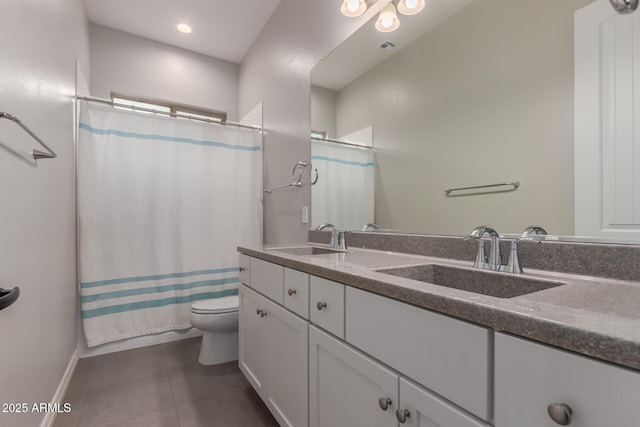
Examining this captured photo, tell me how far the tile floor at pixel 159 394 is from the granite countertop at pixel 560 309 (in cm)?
119

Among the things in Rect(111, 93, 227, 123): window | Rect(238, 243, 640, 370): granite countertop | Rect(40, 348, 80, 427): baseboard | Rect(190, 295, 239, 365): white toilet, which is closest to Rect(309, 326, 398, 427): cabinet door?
Rect(238, 243, 640, 370): granite countertop

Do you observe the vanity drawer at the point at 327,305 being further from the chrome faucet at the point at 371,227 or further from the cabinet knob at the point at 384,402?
the chrome faucet at the point at 371,227

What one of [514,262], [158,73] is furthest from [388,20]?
[158,73]

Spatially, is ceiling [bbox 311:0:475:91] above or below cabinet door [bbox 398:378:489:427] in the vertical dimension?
above

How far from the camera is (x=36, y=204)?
4.24 ft

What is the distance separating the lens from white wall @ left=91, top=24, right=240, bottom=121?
109 inches

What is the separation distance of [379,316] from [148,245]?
217cm

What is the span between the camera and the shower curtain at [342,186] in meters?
1.70

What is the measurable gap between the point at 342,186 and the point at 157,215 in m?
1.53

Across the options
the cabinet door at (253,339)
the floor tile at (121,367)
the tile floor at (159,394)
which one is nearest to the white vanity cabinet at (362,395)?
the cabinet door at (253,339)

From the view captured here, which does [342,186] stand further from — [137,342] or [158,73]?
[158,73]

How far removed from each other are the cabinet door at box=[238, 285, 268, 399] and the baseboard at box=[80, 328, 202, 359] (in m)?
1.01

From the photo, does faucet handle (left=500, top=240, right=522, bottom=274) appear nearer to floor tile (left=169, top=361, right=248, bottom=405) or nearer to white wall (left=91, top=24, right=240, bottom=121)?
floor tile (left=169, top=361, right=248, bottom=405)

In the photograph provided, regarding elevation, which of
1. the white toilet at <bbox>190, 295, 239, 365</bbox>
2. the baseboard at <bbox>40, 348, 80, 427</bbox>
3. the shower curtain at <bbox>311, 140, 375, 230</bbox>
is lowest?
the baseboard at <bbox>40, 348, 80, 427</bbox>
